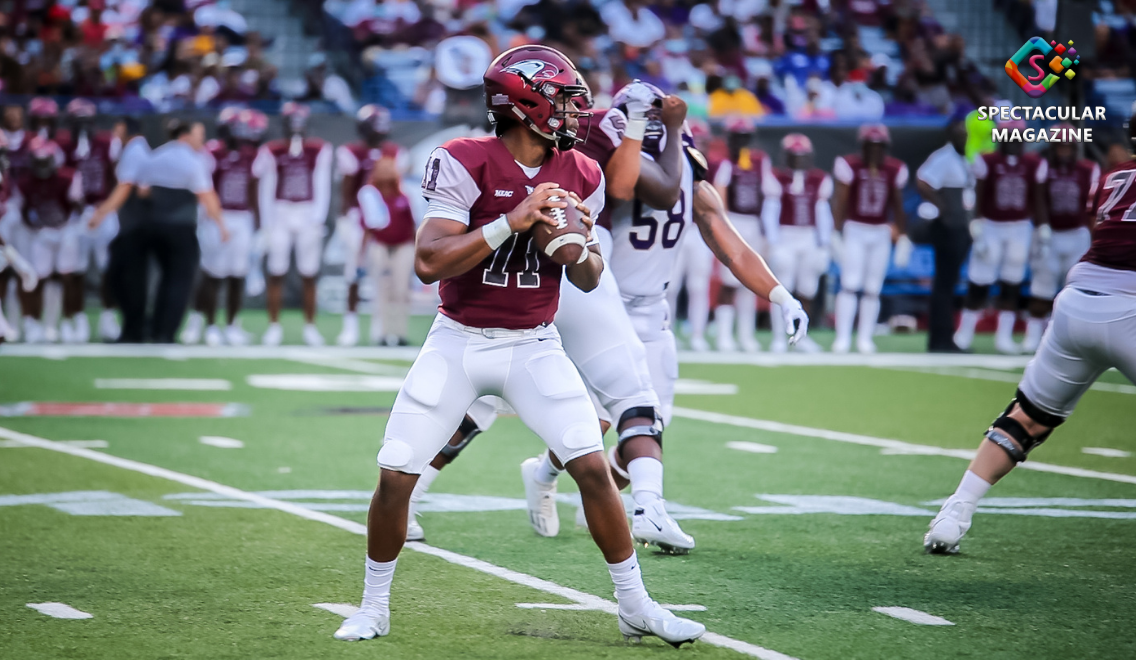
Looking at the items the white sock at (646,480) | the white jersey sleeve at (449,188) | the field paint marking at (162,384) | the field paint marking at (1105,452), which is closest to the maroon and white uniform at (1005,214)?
the field paint marking at (1105,452)

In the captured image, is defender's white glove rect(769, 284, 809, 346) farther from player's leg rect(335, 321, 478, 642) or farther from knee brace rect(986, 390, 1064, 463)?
player's leg rect(335, 321, 478, 642)

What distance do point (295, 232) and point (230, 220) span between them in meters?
0.78

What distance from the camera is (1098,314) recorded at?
5.60 meters

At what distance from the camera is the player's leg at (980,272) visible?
16.3 meters

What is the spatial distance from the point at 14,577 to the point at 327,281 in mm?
15157

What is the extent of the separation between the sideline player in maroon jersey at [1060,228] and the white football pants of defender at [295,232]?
27.7ft

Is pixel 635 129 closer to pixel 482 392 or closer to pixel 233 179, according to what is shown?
pixel 482 392

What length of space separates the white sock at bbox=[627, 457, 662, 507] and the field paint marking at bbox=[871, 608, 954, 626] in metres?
1.07

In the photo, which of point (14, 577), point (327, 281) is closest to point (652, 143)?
point (14, 577)

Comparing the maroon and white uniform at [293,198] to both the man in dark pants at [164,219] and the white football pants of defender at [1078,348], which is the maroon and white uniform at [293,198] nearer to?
the man in dark pants at [164,219]

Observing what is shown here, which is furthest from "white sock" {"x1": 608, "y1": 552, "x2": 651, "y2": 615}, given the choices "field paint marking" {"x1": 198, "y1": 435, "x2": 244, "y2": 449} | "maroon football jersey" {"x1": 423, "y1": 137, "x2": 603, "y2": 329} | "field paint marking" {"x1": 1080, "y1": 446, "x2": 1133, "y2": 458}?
"field paint marking" {"x1": 1080, "y1": 446, "x2": 1133, "y2": 458}

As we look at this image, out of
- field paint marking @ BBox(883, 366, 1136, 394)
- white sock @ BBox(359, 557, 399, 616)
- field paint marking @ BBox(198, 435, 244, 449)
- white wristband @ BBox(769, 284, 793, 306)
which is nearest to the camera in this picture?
Answer: white sock @ BBox(359, 557, 399, 616)

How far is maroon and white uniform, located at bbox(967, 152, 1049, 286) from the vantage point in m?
16.0

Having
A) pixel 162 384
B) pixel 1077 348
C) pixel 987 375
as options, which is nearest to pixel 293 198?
pixel 162 384
